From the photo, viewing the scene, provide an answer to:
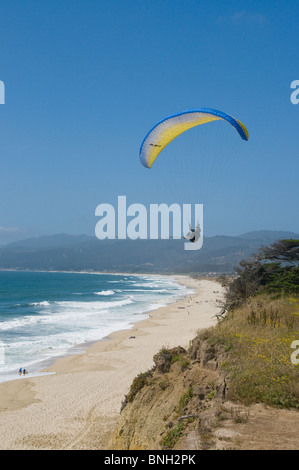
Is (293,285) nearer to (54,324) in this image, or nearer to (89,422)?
(89,422)

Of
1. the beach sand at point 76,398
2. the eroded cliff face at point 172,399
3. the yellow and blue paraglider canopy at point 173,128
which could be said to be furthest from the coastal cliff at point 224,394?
the yellow and blue paraglider canopy at point 173,128

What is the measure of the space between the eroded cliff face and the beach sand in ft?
9.60

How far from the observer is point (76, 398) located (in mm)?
16500

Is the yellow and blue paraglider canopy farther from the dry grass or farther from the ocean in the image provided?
the ocean

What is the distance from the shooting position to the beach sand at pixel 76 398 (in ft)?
40.9

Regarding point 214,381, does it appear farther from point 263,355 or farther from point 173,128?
point 173,128

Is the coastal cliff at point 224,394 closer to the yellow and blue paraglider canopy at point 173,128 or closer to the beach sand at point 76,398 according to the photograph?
the beach sand at point 76,398

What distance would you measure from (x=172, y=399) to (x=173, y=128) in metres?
11.0

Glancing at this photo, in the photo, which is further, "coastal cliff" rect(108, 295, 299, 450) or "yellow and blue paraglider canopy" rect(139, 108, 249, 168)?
"yellow and blue paraglider canopy" rect(139, 108, 249, 168)

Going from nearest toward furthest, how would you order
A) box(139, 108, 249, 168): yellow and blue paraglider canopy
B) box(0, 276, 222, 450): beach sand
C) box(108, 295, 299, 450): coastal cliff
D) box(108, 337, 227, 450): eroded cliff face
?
box(108, 295, 299, 450): coastal cliff
box(108, 337, 227, 450): eroded cliff face
box(0, 276, 222, 450): beach sand
box(139, 108, 249, 168): yellow and blue paraglider canopy

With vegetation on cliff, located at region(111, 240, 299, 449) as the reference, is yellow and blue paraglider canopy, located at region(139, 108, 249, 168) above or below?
above

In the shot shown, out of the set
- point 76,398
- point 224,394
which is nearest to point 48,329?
point 76,398

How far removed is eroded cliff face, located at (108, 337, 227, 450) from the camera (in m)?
6.59

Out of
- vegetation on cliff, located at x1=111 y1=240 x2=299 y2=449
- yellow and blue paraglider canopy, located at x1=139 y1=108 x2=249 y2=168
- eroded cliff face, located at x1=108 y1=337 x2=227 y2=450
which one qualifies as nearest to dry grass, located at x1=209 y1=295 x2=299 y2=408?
vegetation on cliff, located at x1=111 y1=240 x2=299 y2=449
